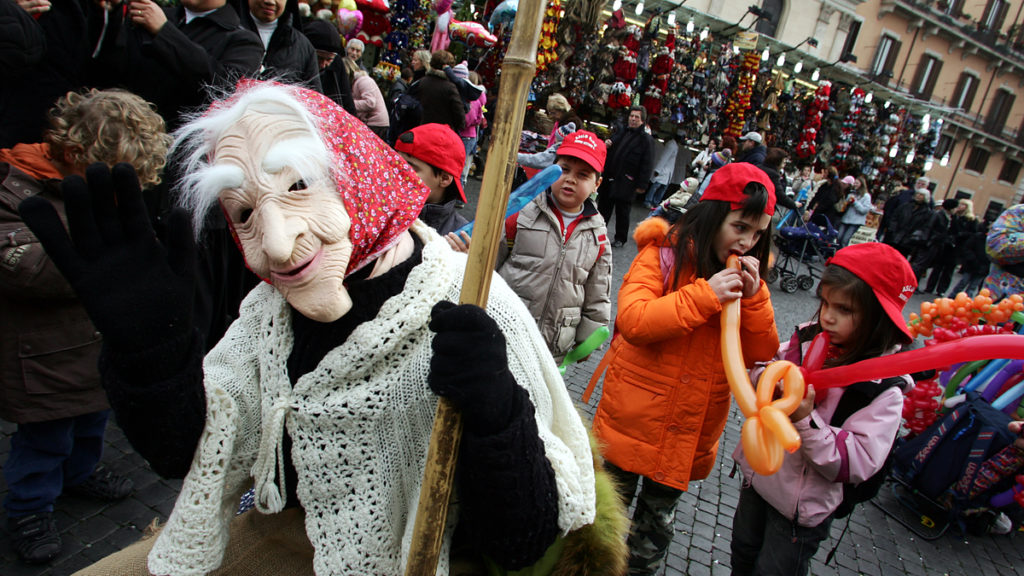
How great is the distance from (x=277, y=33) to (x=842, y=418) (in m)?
3.60

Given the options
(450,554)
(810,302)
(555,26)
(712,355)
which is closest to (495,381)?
(450,554)

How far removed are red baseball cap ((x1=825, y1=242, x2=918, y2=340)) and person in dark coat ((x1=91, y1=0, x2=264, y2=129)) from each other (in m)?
2.76

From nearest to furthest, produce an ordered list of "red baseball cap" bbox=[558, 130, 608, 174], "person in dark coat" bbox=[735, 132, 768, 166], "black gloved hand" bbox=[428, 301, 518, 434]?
"black gloved hand" bbox=[428, 301, 518, 434]
"red baseball cap" bbox=[558, 130, 608, 174]
"person in dark coat" bbox=[735, 132, 768, 166]

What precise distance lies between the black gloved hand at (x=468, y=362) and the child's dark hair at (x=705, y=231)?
1.46 meters

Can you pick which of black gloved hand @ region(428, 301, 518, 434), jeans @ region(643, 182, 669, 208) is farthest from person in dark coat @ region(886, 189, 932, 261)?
black gloved hand @ region(428, 301, 518, 434)

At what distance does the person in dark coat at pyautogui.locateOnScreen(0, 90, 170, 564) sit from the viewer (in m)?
2.08

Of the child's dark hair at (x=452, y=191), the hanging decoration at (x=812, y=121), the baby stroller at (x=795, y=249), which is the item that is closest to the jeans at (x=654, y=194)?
the baby stroller at (x=795, y=249)

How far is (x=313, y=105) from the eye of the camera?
1.27m

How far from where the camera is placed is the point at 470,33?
351 inches

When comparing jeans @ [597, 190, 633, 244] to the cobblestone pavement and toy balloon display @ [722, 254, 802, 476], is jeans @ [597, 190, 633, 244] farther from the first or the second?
toy balloon display @ [722, 254, 802, 476]

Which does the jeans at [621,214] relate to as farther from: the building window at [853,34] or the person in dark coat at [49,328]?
the building window at [853,34]

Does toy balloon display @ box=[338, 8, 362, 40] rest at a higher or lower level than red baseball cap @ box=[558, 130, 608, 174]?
higher

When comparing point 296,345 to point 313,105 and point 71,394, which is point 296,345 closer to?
point 313,105

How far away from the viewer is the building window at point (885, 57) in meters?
25.2
